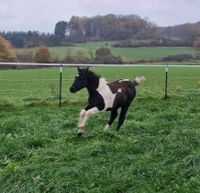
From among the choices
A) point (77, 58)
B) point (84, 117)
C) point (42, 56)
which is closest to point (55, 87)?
point (84, 117)

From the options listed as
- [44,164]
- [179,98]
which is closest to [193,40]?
[179,98]

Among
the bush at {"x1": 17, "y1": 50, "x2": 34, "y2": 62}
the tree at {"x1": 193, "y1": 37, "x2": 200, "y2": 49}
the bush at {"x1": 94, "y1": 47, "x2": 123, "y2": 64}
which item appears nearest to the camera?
A: the bush at {"x1": 94, "y1": 47, "x2": 123, "y2": 64}

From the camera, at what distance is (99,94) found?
8578mm

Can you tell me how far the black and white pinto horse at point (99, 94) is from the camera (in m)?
8.46

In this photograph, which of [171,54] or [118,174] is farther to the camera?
[171,54]

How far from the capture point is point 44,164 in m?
5.96

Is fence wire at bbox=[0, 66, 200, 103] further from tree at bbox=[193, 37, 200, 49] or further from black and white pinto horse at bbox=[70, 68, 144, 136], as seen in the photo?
tree at bbox=[193, 37, 200, 49]

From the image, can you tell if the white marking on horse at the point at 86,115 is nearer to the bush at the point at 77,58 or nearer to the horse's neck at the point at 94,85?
the horse's neck at the point at 94,85

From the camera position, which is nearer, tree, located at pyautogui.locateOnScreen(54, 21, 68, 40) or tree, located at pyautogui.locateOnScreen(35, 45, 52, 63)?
tree, located at pyautogui.locateOnScreen(35, 45, 52, 63)

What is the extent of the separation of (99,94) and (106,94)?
0.42ft

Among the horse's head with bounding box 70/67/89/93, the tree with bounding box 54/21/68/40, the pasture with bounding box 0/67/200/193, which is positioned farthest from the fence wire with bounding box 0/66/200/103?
the tree with bounding box 54/21/68/40

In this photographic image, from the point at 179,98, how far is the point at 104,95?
23.3 feet

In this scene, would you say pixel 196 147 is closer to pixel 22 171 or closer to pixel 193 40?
pixel 22 171

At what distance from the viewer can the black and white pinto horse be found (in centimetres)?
846
